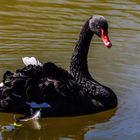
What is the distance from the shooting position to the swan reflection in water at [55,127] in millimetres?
5344

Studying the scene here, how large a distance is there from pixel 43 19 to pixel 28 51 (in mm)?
1510

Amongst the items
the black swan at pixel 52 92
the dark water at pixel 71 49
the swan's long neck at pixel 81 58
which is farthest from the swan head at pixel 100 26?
the dark water at pixel 71 49

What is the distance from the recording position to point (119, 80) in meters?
6.67

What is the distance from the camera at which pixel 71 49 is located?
25.4 feet

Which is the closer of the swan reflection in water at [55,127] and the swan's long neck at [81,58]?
the swan reflection in water at [55,127]

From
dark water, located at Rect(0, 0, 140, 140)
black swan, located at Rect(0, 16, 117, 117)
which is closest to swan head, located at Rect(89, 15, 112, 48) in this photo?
black swan, located at Rect(0, 16, 117, 117)

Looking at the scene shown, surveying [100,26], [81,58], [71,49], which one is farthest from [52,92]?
[71,49]

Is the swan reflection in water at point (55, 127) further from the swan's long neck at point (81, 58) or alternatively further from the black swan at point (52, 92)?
the swan's long neck at point (81, 58)

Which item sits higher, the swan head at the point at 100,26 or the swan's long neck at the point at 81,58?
the swan head at the point at 100,26

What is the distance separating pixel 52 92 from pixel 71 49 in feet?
7.43

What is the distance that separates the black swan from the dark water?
108mm

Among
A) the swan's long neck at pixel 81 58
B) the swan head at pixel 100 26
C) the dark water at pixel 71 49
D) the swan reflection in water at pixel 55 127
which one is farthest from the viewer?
the swan's long neck at pixel 81 58

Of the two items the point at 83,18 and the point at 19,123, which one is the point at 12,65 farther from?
the point at 83,18

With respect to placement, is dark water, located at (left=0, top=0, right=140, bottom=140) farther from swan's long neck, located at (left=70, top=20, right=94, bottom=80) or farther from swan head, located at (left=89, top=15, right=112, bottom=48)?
swan head, located at (left=89, top=15, right=112, bottom=48)
